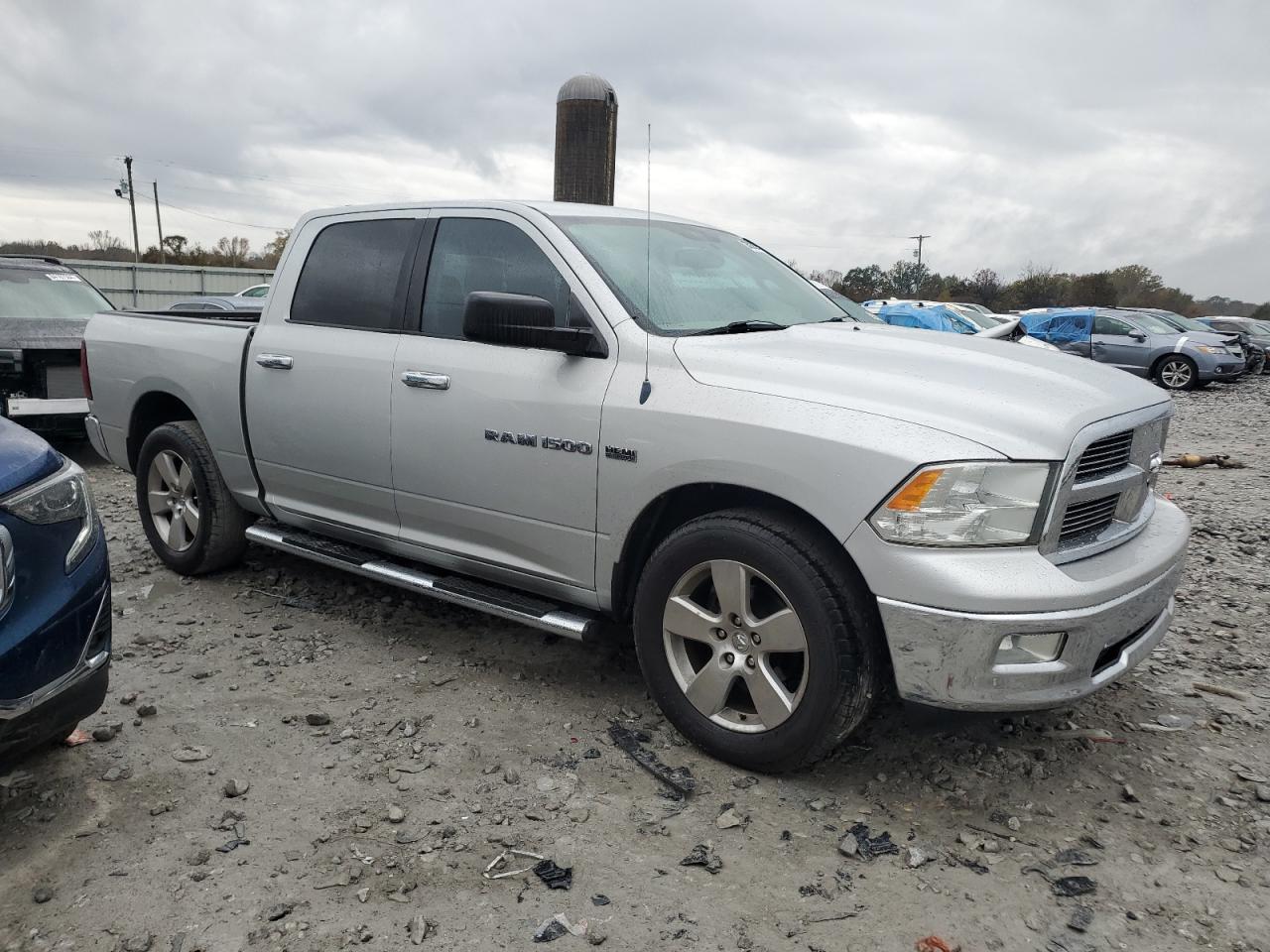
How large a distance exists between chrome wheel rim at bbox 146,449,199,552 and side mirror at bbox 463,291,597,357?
2357 millimetres

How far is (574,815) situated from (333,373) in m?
2.16

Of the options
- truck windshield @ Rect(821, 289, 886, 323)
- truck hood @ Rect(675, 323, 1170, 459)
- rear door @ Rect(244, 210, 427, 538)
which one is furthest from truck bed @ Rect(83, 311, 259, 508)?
truck windshield @ Rect(821, 289, 886, 323)

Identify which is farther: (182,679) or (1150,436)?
(182,679)

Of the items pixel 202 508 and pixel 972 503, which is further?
A: pixel 202 508

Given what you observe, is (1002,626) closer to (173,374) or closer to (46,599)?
(46,599)

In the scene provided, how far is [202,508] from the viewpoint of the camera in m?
→ 4.88

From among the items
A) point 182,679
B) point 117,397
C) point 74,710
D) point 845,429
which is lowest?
point 182,679

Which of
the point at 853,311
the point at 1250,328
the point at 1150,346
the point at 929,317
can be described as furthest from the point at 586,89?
the point at 1250,328

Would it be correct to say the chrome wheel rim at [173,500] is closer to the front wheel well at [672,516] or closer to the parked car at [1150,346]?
the front wheel well at [672,516]

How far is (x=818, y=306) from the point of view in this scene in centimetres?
411

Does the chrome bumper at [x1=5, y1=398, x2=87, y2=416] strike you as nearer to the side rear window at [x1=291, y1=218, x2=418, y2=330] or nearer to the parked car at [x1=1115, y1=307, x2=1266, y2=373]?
the side rear window at [x1=291, y1=218, x2=418, y2=330]

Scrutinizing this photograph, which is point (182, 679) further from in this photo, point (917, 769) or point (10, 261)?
point (10, 261)

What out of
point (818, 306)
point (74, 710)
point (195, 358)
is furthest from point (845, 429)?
point (195, 358)

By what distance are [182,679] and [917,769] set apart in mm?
2822
